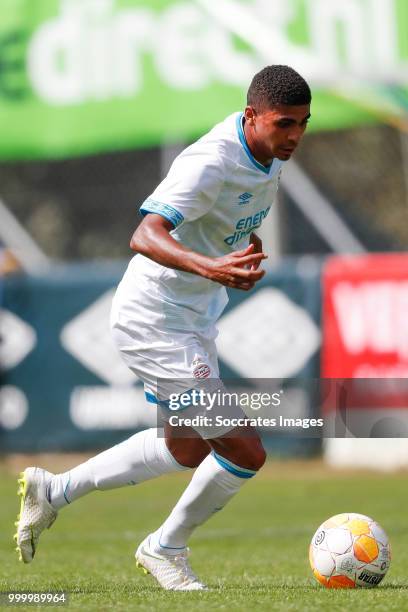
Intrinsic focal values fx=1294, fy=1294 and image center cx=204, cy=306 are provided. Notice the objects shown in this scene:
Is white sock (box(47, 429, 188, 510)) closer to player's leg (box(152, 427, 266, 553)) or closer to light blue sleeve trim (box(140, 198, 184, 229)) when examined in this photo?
player's leg (box(152, 427, 266, 553))

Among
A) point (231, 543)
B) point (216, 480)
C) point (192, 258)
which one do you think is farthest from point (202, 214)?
point (231, 543)

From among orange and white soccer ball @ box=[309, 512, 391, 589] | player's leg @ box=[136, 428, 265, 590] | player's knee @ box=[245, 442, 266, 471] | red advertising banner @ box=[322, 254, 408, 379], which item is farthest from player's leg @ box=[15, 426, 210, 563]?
red advertising banner @ box=[322, 254, 408, 379]

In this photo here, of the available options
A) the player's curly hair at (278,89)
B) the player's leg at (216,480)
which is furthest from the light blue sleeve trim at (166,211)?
the player's leg at (216,480)

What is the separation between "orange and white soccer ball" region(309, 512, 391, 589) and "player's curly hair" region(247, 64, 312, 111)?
192 centimetres

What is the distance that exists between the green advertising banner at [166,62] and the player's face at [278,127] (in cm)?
721

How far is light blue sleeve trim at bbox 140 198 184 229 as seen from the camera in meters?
5.36

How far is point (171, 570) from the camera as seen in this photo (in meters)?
5.79

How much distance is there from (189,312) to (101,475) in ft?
2.81

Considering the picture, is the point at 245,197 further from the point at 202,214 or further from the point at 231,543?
Answer: the point at 231,543

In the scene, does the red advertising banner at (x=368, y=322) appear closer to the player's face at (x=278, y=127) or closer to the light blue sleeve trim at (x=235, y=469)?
the light blue sleeve trim at (x=235, y=469)

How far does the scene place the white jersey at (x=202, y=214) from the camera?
544 cm

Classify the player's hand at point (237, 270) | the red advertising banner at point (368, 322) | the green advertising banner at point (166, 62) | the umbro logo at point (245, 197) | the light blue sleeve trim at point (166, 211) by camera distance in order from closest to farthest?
1. the player's hand at point (237, 270)
2. the light blue sleeve trim at point (166, 211)
3. the umbro logo at point (245, 197)
4. the red advertising banner at point (368, 322)
5. the green advertising banner at point (166, 62)

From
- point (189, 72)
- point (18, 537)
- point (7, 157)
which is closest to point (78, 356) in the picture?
point (7, 157)

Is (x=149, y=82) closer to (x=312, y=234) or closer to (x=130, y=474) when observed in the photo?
(x=312, y=234)
